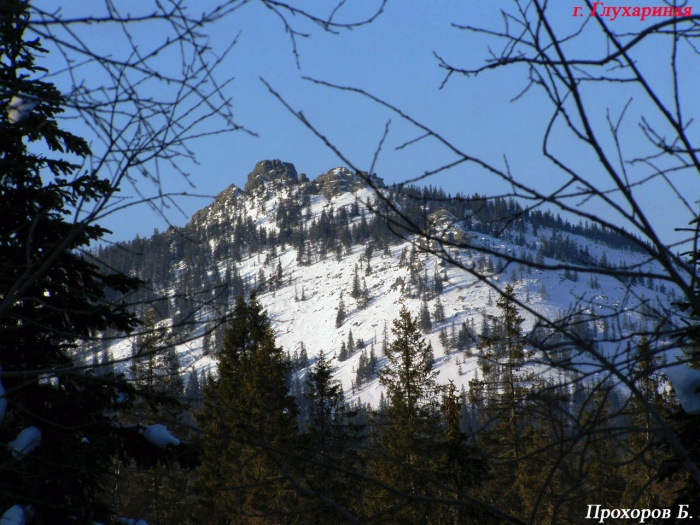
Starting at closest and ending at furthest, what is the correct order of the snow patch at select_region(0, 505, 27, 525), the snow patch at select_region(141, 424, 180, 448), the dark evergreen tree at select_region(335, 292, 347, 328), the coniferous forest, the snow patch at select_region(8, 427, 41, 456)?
1. the coniferous forest
2. the snow patch at select_region(0, 505, 27, 525)
3. the snow patch at select_region(8, 427, 41, 456)
4. the snow patch at select_region(141, 424, 180, 448)
5. the dark evergreen tree at select_region(335, 292, 347, 328)

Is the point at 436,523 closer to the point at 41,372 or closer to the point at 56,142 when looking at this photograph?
the point at 56,142

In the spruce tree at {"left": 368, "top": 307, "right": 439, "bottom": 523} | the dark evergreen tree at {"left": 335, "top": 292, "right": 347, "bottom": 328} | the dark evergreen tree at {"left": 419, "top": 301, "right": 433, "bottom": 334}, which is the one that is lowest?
the spruce tree at {"left": 368, "top": 307, "right": 439, "bottom": 523}

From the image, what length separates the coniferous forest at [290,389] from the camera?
1587 mm

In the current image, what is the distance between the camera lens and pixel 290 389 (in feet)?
66.6

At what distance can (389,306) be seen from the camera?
158 meters

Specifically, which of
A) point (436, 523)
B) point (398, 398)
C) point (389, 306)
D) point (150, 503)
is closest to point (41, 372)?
point (150, 503)

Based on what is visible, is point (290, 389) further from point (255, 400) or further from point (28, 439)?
point (28, 439)

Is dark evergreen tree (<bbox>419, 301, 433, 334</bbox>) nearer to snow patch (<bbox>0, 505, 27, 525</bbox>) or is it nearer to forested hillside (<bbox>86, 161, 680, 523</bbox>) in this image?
forested hillside (<bbox>86, 161, 680, 523</bbox>)

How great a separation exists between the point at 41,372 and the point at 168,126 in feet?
3.21

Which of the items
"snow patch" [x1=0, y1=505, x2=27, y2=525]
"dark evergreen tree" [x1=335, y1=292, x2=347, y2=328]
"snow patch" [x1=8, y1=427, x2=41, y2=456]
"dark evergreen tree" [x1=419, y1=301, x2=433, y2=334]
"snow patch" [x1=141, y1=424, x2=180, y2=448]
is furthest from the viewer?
"dark evergreen tree" [x1=335, y1=292, x2=347, y2=328]

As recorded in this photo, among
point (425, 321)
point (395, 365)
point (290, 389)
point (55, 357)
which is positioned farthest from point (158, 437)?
point (425, 321)

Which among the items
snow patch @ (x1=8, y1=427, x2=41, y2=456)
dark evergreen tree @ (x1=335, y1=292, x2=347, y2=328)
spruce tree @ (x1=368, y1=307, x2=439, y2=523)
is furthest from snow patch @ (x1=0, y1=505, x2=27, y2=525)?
dark evergreen tree @ (x1=335, y1=292, x2=347, y2=328)

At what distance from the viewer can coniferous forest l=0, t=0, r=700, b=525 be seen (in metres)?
1.59

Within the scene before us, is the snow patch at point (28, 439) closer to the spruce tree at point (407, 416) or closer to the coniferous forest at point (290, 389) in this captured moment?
the coniferous forest at point (290, 389)
